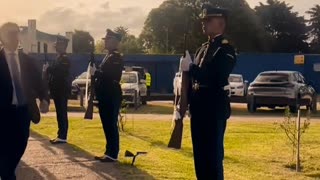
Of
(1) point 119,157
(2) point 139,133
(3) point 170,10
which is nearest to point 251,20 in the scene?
(3) point 170,10

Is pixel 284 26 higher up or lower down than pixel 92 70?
higher up

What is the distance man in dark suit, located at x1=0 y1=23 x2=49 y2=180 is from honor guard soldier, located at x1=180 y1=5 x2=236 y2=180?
Result: 5.94ft

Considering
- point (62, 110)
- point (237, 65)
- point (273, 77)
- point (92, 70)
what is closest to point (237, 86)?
point (273, 77)

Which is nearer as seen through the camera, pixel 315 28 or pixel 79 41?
pixel 315 28

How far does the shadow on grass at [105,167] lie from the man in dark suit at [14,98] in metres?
1.88

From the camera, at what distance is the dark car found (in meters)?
23.2

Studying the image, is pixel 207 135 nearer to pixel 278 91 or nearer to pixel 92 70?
pixel 92 70

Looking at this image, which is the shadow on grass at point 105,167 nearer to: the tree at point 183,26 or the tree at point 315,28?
the tree at point 183,26

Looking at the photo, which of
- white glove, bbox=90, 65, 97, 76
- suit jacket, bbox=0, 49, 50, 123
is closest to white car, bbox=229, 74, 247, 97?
white glove, bbox=90, 65, 97, 76

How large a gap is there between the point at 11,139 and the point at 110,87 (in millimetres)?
3007

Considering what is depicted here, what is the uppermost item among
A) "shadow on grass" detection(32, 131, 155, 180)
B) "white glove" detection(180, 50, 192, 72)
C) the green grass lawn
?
"white glove" detection(180, 50, 192, 72)

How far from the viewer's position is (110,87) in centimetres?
913

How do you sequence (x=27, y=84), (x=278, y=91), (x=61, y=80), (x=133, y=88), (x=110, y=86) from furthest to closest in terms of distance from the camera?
(x=133, y=88), (x=278, y=91), (x=61, y=80), (x=110, y=86), (x=27, y=84)

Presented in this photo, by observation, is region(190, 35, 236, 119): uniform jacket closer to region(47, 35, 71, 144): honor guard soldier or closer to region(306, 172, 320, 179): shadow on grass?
region(306, 172, 320, 179): shadow on grass
